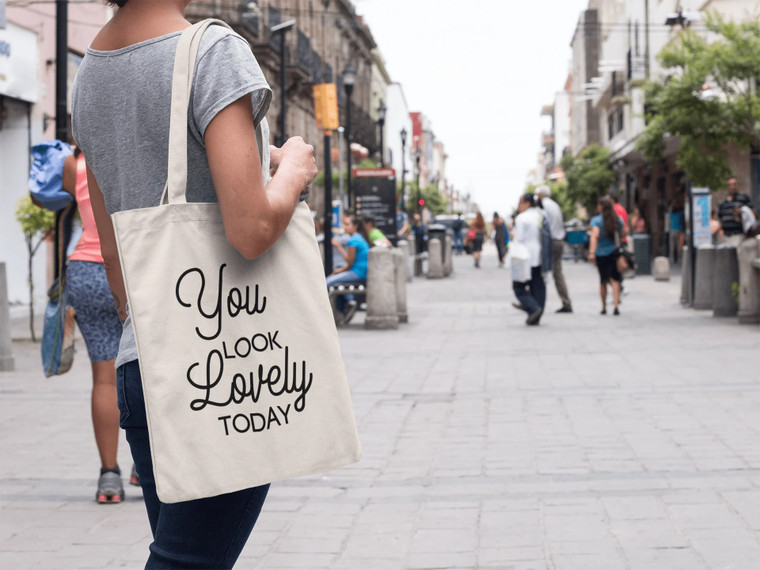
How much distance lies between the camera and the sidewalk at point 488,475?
4492 mm

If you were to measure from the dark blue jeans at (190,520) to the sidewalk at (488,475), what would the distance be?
2.16m

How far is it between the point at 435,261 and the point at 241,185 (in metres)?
30.0

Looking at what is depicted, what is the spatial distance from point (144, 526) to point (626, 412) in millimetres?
3867

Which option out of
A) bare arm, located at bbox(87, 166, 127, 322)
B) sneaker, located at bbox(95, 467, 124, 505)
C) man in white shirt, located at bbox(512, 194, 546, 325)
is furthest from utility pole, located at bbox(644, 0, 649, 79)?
bare arm, located at bbox(87, 166, 127, 322)

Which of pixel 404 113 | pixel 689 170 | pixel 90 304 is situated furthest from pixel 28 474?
pixel 404 113

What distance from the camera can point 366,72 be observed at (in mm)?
75438

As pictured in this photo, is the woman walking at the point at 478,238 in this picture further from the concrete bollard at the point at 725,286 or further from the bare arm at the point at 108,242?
the bare arm at the point at 108,242

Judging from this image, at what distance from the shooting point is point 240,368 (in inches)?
82.2

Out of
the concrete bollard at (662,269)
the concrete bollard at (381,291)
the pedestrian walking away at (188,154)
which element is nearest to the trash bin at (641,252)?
the concrete bollard at (662,269)

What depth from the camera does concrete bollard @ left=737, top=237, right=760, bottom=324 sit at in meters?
14.5

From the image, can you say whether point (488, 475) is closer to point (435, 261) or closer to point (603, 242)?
point (603, 242)

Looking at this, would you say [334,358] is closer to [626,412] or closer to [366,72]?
[626,412]

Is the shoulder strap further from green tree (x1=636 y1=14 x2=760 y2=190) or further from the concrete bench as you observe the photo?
green tree (x1=636 y1=14 x2=760 y2=190)

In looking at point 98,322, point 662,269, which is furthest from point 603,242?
point 98,322
